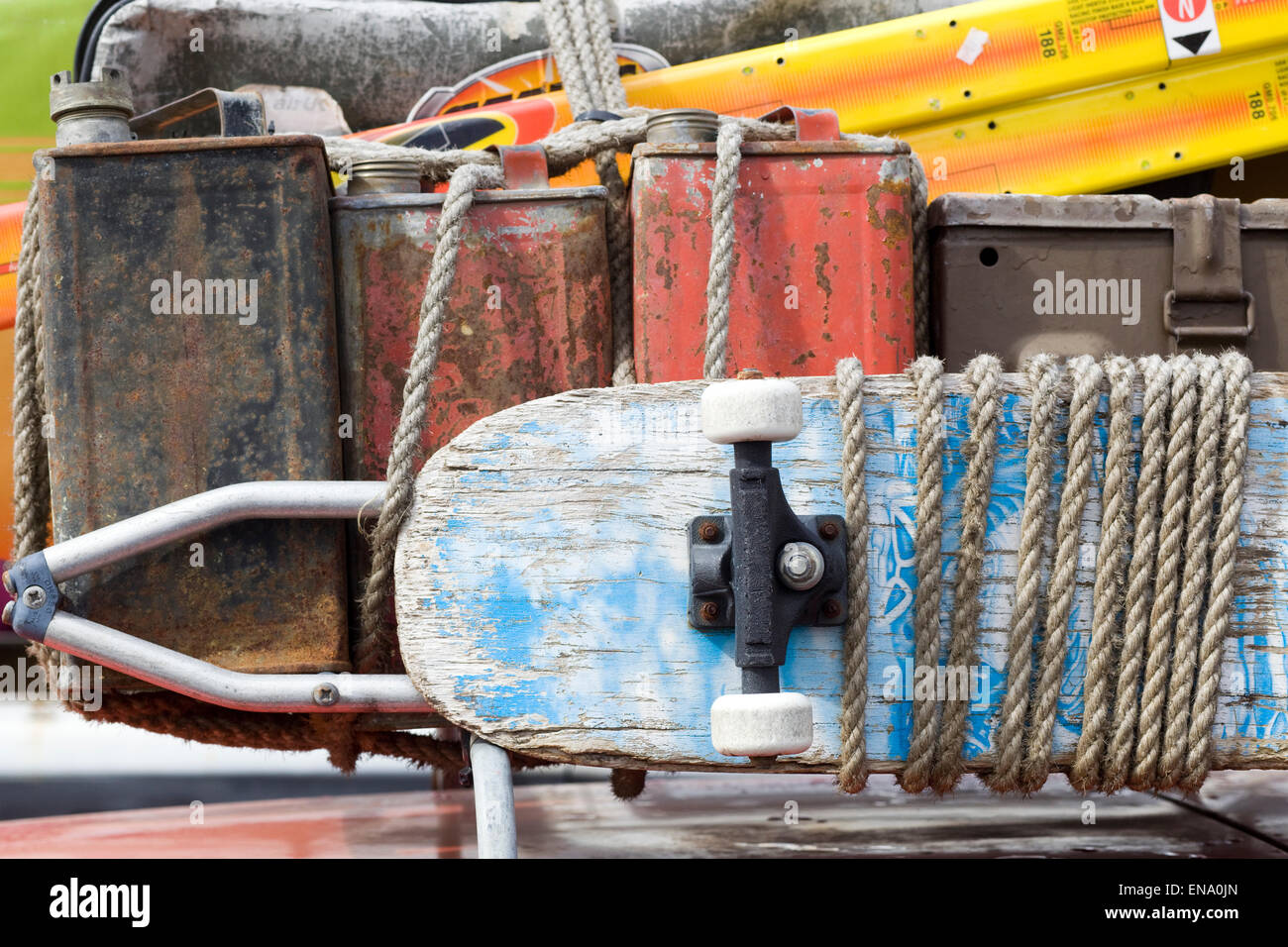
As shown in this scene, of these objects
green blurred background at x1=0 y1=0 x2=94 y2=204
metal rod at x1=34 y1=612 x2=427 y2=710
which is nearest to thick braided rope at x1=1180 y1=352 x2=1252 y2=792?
metal rod at x1=34 y1=612 x2=427 y2=710

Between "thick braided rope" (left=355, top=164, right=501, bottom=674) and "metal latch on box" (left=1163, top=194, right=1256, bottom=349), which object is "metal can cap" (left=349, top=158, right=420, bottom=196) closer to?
"thick braided rope" (left=355, top=164, right=501, bottom=674)

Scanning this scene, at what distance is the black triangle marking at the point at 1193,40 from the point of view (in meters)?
2.25

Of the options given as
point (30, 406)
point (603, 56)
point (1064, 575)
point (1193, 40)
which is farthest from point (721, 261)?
point (1193, 40)

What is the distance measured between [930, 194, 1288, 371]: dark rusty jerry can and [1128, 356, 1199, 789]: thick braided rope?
297 millimetres

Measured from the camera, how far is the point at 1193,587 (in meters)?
1.18

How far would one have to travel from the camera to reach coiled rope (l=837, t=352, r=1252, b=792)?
1181 millimetres

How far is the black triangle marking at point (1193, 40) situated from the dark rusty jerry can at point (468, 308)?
143 centimetres

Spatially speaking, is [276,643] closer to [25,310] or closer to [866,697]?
[25,310]

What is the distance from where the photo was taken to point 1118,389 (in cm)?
120

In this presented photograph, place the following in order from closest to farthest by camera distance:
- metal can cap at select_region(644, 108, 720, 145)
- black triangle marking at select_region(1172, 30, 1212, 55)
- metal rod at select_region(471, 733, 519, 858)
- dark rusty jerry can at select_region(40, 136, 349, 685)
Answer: metal rod at select_region(471, 733, 519, 858), dark rusty jerry can at select_region(40, 136, 349, 685), metal can cap at select_region(644, 108, 720, 145), black triangle marking at select_region(1172, 30, 1212, 55)

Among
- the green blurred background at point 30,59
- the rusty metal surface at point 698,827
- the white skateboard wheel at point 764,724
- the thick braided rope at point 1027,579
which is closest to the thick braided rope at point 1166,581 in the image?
the thick braided rope at point 1027,579

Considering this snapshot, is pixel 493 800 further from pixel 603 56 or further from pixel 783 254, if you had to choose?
pixel 603 56

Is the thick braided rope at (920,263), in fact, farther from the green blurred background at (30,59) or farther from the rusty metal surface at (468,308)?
the green blurred background at (30,59)
